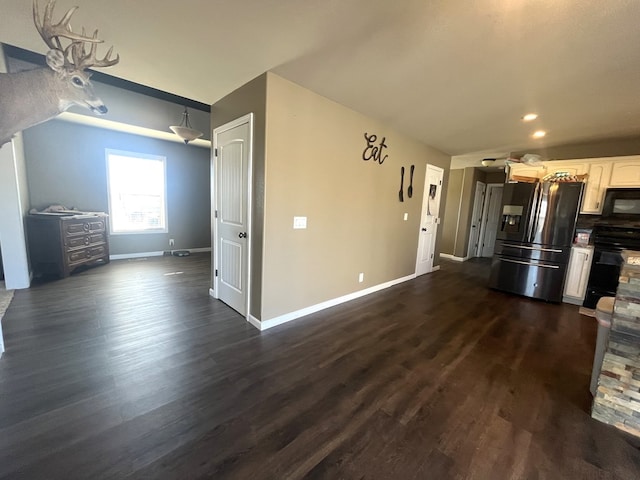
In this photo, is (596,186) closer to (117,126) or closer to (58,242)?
(117,126)

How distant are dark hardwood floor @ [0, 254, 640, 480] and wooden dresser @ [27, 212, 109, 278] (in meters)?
0.95

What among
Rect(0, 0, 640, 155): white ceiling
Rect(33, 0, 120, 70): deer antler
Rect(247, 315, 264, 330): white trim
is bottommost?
Rect(247, 315, 264, 330): white trim

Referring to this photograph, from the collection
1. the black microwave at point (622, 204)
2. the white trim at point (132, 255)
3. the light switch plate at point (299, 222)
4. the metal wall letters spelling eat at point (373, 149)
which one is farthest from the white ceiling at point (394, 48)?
the white trim at point (132, 255)

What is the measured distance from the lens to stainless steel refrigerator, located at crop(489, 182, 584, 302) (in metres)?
3.79

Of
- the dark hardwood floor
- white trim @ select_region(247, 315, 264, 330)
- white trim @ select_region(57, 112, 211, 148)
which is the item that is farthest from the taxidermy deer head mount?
white trim @ select_region(57, 112, 211, 148)

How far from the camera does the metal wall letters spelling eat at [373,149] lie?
3490 mm

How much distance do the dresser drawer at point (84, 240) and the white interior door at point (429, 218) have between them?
19.8 feet

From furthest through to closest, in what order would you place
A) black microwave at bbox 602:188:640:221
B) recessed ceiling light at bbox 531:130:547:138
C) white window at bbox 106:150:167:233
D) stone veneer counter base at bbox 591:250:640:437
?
white window at bbox 106:150:167:233 < recessed ceiling light at bbox 531:130:547:138 < black microwave at bbox 602:188:640:221 < stone veneer counter base at bbox 591:250:640:437

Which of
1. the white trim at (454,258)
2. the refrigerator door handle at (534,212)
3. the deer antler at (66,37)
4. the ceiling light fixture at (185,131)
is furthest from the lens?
the white trim at (454,258)

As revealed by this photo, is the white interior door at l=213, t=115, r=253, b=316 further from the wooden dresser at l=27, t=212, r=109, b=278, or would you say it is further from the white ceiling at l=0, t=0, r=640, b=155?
the wooden dresser at l=27, t=212, r=109, b=278

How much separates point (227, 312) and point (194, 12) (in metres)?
2.81

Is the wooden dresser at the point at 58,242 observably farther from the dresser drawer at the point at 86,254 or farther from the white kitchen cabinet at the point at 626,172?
the white kitchen cabinet at the point at 626,172

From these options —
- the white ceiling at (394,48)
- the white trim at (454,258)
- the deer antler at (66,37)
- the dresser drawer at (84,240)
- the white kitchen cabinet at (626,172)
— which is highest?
the white ceiling at (394,48)

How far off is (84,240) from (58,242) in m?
0.45
